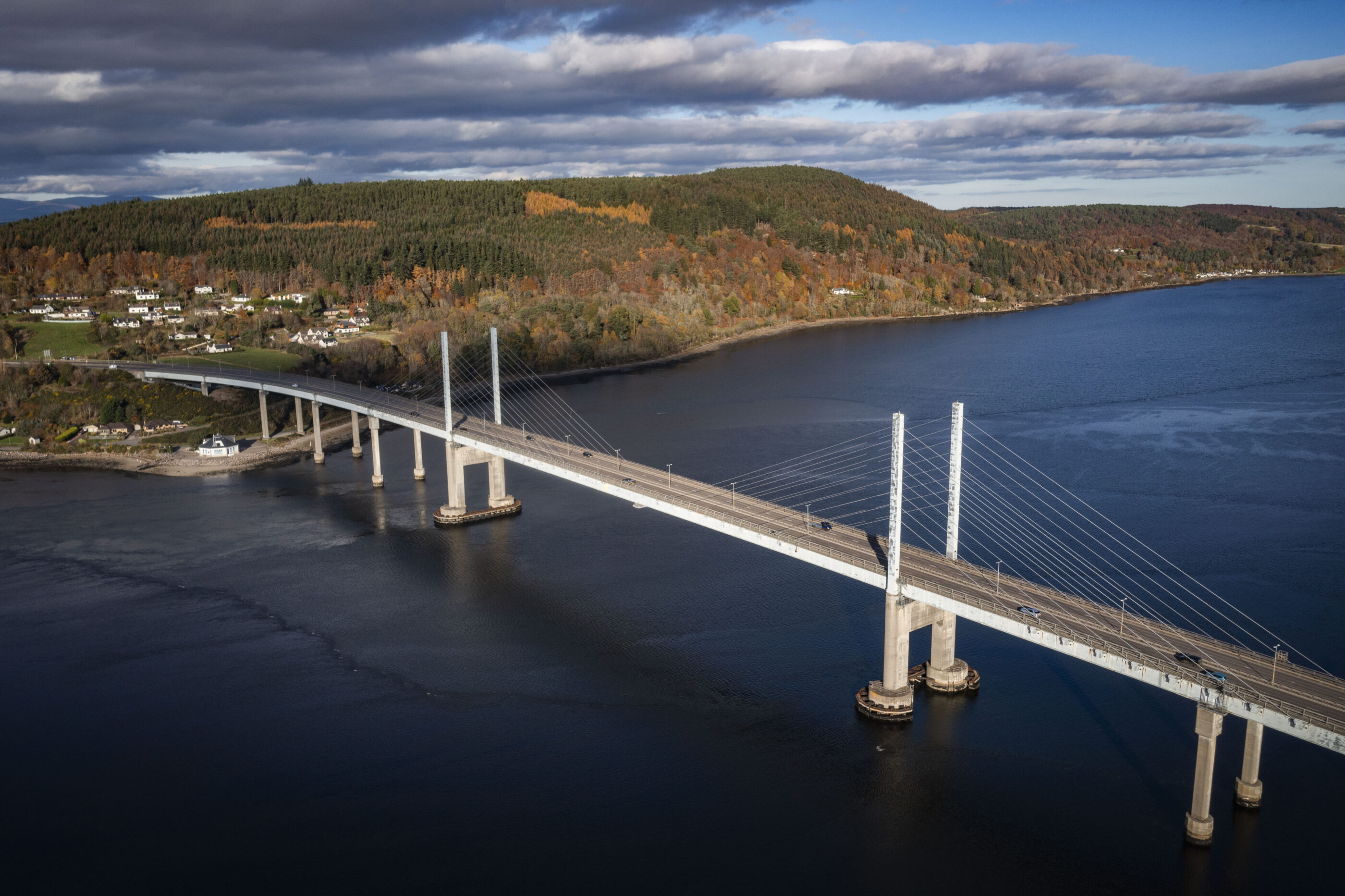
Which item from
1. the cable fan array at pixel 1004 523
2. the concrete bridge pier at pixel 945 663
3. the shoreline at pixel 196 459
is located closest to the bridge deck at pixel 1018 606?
the cable fan array at pixel 1004 523

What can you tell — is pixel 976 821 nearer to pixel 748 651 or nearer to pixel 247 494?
pixel 748 651

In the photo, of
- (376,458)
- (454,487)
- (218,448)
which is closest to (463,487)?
(454,487)

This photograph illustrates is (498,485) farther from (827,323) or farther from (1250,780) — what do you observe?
(827,323)

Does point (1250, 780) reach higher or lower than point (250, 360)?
lower

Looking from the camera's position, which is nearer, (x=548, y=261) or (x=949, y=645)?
(x=949, y=645)

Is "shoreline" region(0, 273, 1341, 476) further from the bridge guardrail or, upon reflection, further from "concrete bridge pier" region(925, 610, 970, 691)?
the bridge guardrail

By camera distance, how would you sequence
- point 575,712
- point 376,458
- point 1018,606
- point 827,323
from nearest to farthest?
point 1018,606, point 575,712, point 376,458, point 827,323

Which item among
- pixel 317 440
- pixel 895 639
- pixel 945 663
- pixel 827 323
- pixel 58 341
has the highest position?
pixel 58 341
